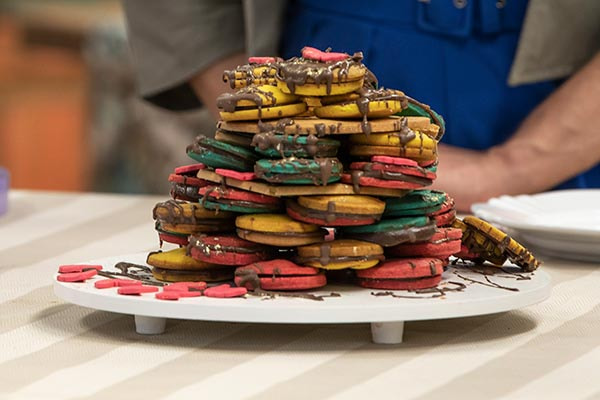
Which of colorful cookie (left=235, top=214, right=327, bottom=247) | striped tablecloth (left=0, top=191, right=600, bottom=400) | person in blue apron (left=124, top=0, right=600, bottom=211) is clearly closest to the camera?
striped tablecloth (left=0, top=191, right=600, bottom=400)

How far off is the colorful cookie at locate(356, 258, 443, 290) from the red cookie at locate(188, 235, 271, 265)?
0.21 ft

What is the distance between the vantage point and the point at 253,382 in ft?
1.94

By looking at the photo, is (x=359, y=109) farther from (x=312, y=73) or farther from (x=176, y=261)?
(x=176, y=261)

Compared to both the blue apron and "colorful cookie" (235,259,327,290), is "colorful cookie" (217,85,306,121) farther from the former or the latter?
the blue apron

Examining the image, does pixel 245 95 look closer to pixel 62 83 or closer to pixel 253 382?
pixel 253 382

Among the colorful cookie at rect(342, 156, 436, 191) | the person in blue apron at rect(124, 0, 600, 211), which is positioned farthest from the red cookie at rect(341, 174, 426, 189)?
the person in blue apron at rect(124, 0, 600, 211)

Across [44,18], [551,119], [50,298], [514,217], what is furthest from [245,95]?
[44,18]

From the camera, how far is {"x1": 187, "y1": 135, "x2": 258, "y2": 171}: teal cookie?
708mm

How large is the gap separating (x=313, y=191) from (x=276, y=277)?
0.18ft

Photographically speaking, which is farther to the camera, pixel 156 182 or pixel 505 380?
pixel 156 182

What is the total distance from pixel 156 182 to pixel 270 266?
217 cm

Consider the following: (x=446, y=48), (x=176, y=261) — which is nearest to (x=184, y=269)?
(x=176, y=261)

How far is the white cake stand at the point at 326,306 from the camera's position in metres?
0.64

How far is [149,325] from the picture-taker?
69 centimetres
